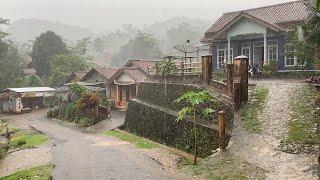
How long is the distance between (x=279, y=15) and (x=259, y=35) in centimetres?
219

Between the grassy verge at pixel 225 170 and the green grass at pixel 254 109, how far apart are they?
243 centimetres

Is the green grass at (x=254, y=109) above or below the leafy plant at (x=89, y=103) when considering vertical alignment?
above

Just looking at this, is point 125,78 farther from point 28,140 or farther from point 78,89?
point 28,140

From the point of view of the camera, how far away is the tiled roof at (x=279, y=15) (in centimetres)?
3012

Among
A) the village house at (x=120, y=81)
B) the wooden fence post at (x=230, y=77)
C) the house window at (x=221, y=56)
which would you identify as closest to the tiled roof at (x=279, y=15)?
the house window at (x=221, y=56)

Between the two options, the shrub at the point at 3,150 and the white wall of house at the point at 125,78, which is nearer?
the shrub at the point at 3,150

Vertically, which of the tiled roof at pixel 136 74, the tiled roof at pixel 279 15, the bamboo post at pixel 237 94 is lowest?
the bamboo post at pixel 237 94

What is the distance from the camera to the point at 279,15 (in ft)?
104

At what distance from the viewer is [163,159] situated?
63.7 ft

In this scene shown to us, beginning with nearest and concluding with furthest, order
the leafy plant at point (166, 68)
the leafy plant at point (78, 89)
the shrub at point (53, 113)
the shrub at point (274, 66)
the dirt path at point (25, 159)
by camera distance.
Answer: the dirt path at point (25, 159) → the leafy plant at point (166, 68) → the shrub at point (274, 66) → the leafy plant at point (78, 89) → the shrub at point (53, 113)

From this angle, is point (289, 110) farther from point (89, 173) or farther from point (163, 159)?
point (89, 173)

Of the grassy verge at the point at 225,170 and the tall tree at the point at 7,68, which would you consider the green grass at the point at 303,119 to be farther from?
the tall tree at the point at 7,68

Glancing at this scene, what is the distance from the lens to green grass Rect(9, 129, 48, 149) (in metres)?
28.3

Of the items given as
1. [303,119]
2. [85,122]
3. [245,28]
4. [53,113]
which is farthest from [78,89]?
[303,119]
